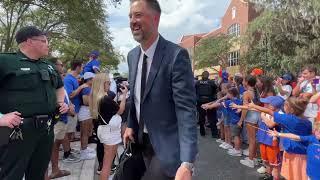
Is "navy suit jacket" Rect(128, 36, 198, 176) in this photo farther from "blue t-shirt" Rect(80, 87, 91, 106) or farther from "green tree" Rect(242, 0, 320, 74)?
"green tree" Rect(242, 0, 320, 74)

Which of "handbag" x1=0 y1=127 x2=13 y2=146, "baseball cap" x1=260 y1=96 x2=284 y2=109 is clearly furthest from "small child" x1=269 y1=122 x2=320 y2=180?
"handbag" x1=0 y1=127 x2=13 y2=146

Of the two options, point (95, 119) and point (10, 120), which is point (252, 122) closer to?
point (95, 119)

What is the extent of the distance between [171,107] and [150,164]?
460 mm

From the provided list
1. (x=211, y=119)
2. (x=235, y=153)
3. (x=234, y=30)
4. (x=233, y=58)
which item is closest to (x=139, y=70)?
(x=235, y=153)

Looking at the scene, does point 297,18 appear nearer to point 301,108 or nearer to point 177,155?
point 301,108

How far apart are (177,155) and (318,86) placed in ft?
19.3

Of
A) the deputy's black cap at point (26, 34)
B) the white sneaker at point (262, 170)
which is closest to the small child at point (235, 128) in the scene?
the white sneaker at point (262, 170)

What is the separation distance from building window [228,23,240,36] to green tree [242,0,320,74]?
3840 cm

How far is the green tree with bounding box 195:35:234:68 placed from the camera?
6701 centimetres

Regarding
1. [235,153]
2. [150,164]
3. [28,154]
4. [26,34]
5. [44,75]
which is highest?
[26,34]

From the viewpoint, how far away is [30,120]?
3750 millimetres

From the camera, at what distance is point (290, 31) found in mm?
25859

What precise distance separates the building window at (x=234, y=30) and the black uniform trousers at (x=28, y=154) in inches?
2649

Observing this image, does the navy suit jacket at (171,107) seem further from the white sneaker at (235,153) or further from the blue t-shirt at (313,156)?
the white sneaker at (235,153)
